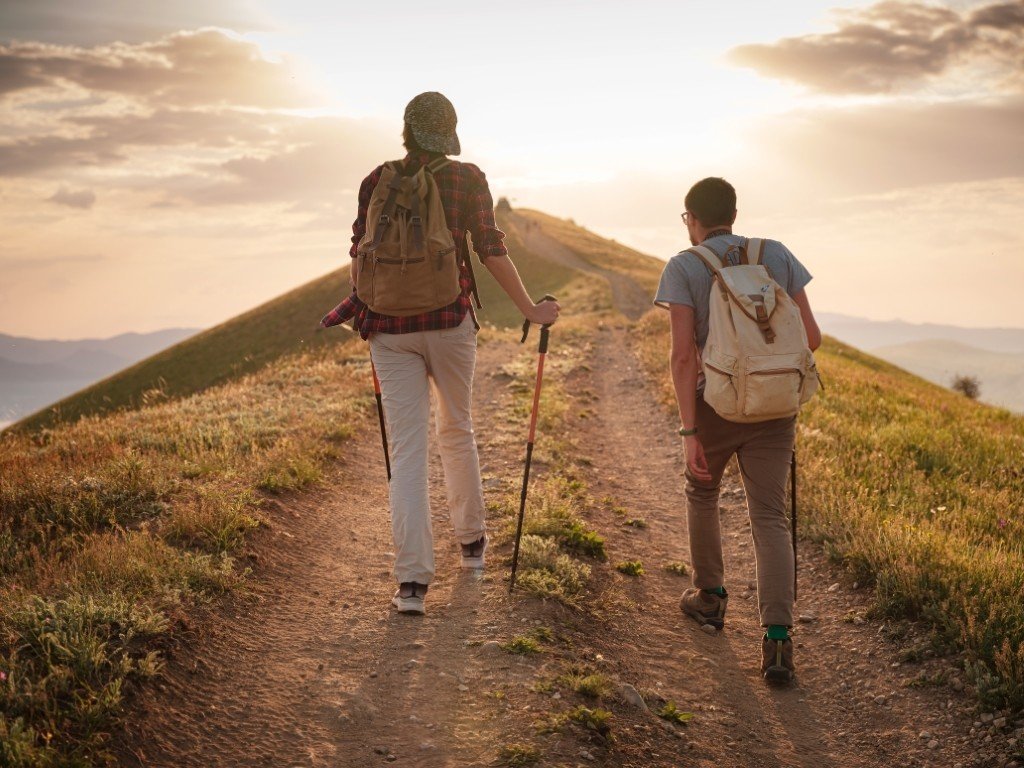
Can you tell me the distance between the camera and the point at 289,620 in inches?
230

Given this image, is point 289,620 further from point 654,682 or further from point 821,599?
point 821,599

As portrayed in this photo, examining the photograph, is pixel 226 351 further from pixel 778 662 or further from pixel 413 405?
pixel 778 662

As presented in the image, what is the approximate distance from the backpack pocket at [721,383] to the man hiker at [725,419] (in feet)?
0.07

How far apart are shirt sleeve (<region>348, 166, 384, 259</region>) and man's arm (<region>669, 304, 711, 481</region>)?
2.14 meters

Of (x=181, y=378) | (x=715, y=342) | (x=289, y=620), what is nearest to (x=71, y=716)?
(x=289, y=620)

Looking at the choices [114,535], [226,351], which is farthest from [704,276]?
[226,351]

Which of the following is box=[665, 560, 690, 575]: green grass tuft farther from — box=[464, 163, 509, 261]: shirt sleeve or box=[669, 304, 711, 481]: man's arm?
box=[464, 163, 509, 261]: shirt sleeve

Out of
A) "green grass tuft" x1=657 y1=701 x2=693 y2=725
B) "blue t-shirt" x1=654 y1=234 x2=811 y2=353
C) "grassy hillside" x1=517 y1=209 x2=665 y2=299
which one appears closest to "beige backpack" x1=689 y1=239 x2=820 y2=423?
"blue t-shirt" x1=654 y1=234 x2=811 y2=353

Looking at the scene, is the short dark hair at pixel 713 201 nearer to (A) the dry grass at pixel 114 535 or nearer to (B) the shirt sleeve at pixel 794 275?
(B) the shirt sleeve at pixel 794 275

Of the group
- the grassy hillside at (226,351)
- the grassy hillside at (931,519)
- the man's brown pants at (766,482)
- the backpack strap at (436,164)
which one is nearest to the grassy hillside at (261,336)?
the grassy hillside at (226,351)

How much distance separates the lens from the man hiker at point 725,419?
17.3 ft

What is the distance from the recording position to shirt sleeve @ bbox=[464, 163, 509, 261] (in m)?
5.66

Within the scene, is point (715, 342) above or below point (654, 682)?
above

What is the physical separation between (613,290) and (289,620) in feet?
156
